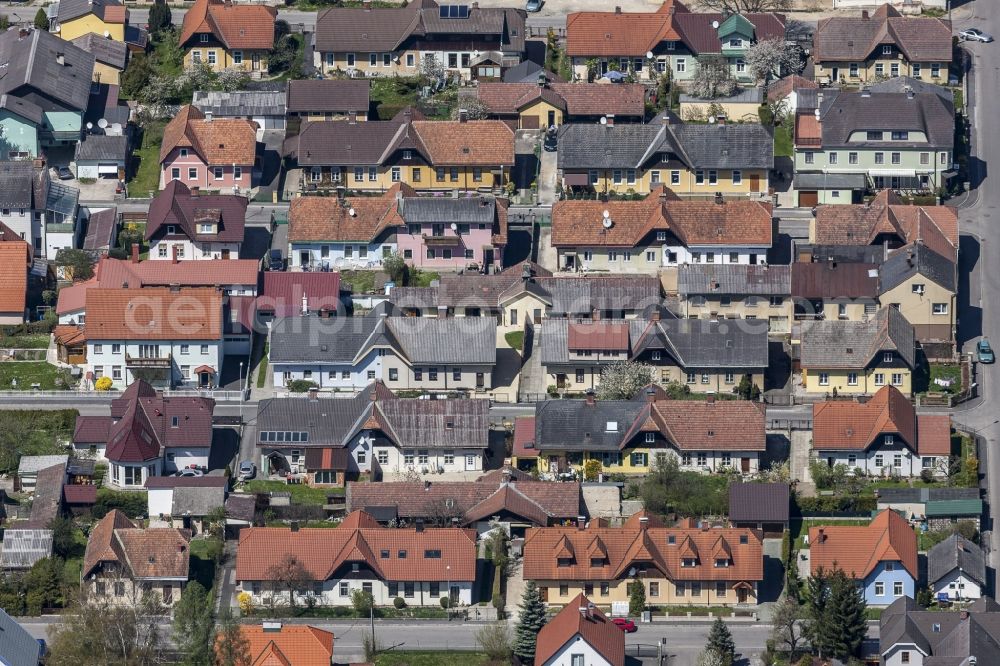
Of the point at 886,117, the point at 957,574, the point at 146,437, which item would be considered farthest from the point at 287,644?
the point at 886,117

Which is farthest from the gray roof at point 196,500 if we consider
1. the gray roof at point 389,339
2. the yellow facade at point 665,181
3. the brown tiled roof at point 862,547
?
the yellow facade at point 665,181

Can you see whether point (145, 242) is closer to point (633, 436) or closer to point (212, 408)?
point (212, 408)

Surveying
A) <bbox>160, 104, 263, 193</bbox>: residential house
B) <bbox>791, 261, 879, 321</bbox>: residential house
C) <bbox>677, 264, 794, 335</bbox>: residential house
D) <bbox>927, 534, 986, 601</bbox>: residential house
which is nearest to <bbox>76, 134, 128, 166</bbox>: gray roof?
<bbox>160, 104, 263, 193</bbox>: residential house

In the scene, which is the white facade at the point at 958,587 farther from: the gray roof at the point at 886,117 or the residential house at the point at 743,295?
the gray roof at the point at 886,117

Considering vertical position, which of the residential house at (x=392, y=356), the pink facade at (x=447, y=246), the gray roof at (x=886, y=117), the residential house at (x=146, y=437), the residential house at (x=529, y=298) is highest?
the gray roof at (x=886, y=117)

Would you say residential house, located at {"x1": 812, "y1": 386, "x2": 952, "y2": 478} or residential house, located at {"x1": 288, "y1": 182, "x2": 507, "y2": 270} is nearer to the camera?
residential house, located at {"x1": 812, "y1": 386, "x2": 952, "y2": 478}

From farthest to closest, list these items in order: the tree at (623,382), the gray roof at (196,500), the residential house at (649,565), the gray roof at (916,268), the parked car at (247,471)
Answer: the gray roof at (916,268), the tree at (623,382), the parked car at (247,471), the gray roof at (196,500), the residential house at (649,565)

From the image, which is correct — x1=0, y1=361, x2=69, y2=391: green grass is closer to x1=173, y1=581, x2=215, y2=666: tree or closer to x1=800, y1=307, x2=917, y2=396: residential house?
x1=173, y1=581, x2=215, y2=666: tree
